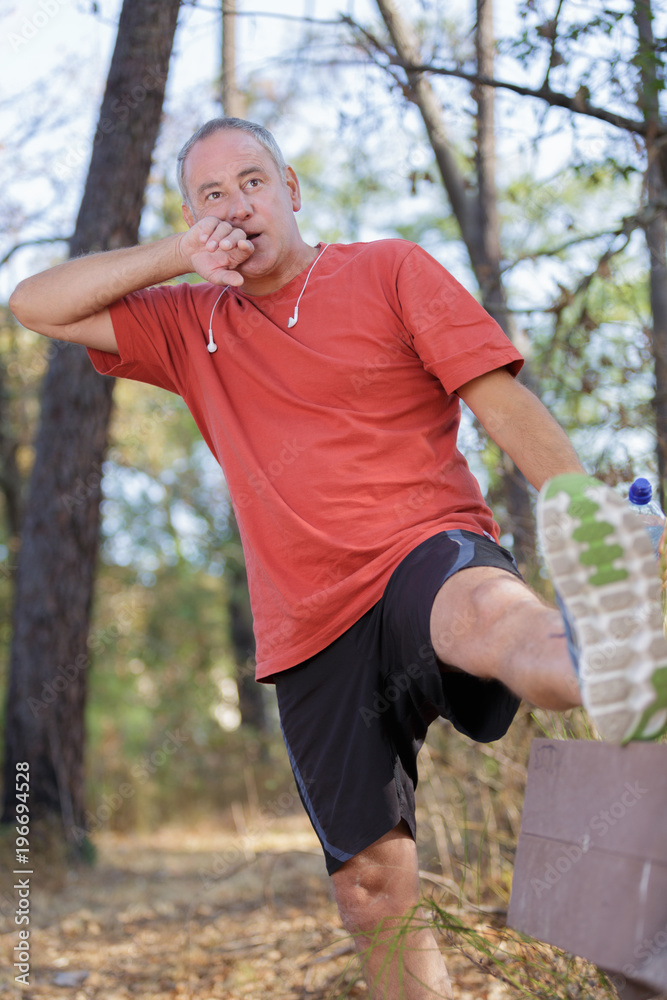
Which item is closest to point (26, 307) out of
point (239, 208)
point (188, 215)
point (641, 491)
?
point (188, 215)

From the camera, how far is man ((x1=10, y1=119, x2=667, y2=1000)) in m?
1.81

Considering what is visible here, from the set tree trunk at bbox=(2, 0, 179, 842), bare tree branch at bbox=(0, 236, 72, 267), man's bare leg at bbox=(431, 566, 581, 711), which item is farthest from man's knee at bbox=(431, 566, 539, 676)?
bare tree branch at bbox=(0, 236, 72, 267)

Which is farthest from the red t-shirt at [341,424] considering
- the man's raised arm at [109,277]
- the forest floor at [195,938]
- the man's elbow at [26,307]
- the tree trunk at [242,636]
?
the tree trunk at [242,636]

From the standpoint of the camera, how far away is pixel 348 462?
1.97m

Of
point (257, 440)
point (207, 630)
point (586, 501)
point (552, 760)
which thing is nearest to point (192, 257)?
point (257, 440)

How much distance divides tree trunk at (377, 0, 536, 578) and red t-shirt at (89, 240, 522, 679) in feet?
5.68

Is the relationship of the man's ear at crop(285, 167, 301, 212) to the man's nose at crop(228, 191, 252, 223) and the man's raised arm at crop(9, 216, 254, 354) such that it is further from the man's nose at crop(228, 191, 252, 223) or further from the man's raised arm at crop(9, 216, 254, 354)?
the man's raised arm at crop(9, 216, 254, 354)

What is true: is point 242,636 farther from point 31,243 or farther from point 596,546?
point 596,546

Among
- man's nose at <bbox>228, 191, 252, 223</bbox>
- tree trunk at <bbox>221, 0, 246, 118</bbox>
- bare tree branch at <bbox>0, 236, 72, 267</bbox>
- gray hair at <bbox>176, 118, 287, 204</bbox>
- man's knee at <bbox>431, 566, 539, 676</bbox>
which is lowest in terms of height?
man's knee at <bbox>431, 566, 539, 676</bbox>

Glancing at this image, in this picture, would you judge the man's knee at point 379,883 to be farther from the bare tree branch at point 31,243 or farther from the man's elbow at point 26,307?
the bare tree branch at point 31,243

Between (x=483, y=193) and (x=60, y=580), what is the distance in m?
3.76

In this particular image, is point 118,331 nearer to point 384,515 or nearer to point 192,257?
point 192,257

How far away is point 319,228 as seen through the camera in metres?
14.9

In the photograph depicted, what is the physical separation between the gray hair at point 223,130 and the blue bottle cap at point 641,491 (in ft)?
4.19
